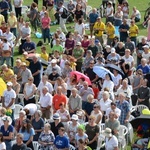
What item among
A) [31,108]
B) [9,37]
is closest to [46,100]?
[31,108]

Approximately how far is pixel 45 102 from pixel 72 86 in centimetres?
155

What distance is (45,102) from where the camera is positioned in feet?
62.4

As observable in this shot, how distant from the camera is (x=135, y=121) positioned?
17.8m

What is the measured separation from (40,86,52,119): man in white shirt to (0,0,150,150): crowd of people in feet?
0.07

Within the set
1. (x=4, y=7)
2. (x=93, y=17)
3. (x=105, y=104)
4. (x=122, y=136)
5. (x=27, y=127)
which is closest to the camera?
(x=27, y=127)

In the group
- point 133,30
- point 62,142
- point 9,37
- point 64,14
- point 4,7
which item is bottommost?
point 62,142

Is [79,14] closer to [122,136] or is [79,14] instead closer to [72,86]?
[72,86]

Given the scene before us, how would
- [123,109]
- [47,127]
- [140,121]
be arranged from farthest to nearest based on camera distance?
[123,109], [140,121], [47,127]

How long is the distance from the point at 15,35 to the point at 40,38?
1694mm

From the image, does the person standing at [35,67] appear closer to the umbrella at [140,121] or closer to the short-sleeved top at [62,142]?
the umbrella at [140,121]

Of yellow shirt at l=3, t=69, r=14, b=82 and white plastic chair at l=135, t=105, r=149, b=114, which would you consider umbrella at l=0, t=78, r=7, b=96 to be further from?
white plastic chair at l=135, t=105, r=149, b=114

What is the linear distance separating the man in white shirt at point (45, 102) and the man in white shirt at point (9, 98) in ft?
2.71

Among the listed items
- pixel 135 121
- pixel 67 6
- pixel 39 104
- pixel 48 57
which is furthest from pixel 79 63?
pixel 67 6

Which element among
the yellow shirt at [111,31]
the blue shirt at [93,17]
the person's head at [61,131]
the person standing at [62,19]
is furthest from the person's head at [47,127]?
the person standing at [62,19]
